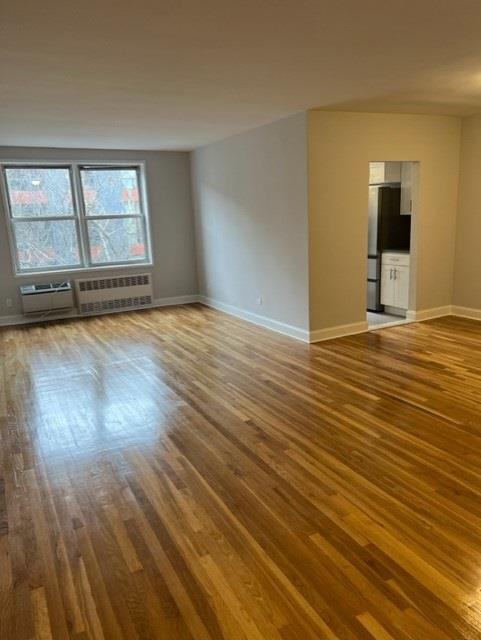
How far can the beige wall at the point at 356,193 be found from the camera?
4.85m

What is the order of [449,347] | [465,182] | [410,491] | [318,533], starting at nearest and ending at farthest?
[318,533] < [410,491] < [449,347] < [465,182]

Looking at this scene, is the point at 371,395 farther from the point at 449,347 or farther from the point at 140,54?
the point at 140,54

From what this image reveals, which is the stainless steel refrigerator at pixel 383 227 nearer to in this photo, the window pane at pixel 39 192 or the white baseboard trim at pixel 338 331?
the white baseboard trim at pixel 338 331

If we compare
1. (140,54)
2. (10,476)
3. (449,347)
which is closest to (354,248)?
(449,347)

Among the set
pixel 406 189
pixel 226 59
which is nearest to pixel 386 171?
pixel 406 189

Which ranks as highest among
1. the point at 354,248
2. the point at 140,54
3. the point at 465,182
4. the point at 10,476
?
the point at 140,54

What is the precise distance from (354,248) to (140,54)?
125 inches

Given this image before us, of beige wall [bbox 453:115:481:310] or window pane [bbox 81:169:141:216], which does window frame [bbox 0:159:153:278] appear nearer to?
window pane [bbox 81:169:141:216]

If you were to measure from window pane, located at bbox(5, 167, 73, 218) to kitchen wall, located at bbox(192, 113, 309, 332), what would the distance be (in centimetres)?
204

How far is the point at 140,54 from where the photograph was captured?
2775 millimetres

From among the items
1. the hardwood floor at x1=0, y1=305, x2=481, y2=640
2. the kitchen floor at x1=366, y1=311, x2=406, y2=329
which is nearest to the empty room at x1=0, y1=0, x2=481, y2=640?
the hardwood floor at x1=0, y1=305, x2=481, y2=640

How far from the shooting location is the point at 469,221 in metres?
5.75

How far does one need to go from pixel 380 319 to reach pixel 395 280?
556 millimetres

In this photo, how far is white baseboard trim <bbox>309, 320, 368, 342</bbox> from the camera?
516cm
